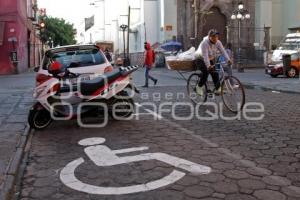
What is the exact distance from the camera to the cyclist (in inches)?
408

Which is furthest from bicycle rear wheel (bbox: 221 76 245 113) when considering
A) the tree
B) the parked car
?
the tree

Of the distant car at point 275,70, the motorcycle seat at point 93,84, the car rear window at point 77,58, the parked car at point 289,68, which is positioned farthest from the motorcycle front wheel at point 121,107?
the distant car at point 275,70

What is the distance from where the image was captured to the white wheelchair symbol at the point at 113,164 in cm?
493

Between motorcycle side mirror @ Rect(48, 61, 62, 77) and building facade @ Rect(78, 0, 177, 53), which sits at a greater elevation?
building facade @ Rect(78, 0, 177, 53)

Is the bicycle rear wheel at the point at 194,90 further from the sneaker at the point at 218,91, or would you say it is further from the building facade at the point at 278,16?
the building facade at the point at 278,16

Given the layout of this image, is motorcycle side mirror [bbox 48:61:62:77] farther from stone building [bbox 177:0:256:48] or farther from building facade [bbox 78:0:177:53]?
building facade [bbox 78:0:177:53]

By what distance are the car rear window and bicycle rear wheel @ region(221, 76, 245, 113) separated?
105 inches

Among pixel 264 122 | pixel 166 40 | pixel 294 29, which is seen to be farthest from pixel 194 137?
pixel 294 29

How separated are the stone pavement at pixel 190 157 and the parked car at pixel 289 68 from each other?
14321 millimetres

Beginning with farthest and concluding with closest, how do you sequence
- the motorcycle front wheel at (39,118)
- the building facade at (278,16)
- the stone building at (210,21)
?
the building facade at (278,16) < the stone building at (210,21) < the motorcycle front wheel at (39,118)

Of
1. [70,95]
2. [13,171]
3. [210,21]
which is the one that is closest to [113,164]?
[13,171]

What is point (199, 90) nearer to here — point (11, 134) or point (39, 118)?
point (39, 118)

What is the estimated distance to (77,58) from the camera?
993 cm

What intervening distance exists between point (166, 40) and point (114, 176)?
38374mm
